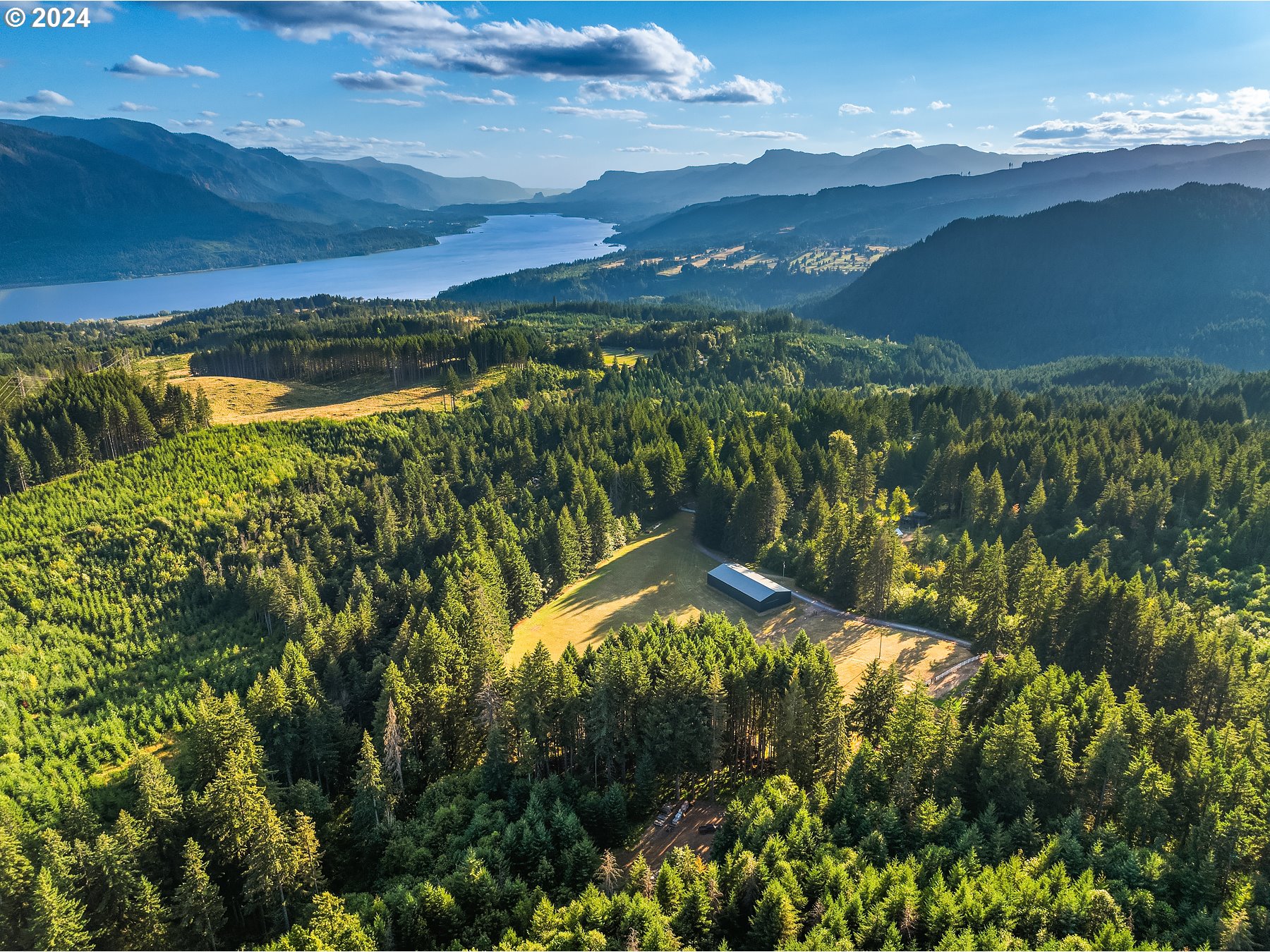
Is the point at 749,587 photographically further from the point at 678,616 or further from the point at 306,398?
the point at 306,398

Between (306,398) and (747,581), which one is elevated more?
(306,398)

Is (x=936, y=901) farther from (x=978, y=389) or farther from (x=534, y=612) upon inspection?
(x=978, y=389)

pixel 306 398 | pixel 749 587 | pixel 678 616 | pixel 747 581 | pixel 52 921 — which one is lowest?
pixel 678 616

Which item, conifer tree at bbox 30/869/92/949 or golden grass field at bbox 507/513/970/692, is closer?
conifer tree at bbox 30/869/92/949

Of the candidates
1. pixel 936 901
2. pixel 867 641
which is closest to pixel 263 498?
pixel 867 641

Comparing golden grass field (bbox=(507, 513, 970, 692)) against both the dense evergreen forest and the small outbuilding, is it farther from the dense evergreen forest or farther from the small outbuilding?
the dense evergreen forest

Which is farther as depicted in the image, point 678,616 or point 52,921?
point 678,616

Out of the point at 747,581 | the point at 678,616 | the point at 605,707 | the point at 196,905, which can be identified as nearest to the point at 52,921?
the point at 196,905

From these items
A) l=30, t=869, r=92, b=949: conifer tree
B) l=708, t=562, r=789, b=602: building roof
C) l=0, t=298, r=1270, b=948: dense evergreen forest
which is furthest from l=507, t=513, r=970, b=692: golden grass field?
l=30, t=869, r=92, b=949: conifer tree
